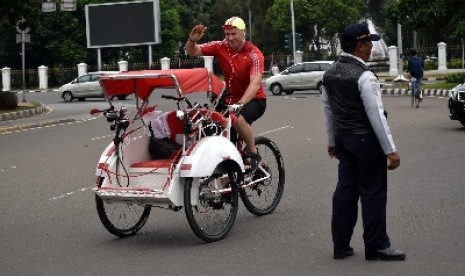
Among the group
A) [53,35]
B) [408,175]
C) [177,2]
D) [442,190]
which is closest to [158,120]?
[442,190]

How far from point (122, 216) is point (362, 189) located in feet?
8.63

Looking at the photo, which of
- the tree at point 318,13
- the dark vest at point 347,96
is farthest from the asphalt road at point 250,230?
the tree at point 318,13

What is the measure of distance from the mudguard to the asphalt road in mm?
641

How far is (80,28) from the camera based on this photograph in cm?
8412

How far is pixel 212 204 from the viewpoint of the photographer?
9219mm

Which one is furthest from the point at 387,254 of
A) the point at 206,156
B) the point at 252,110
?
the point at 252,110

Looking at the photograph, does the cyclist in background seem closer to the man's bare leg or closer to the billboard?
the man's bare leg

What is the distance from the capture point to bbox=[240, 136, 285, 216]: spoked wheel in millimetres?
10344

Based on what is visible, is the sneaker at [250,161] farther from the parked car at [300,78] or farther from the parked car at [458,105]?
the parked car at [300,78]

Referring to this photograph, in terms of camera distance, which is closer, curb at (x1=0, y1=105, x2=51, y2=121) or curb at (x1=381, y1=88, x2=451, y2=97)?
curb at (x1=0, y1=105, x2=51, y2=121)

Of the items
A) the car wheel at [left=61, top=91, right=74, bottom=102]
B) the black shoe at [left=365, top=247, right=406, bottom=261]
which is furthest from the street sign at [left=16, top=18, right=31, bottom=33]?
the black shoe at [left=365, top=247, right=406, bottom=261]

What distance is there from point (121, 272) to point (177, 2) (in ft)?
286

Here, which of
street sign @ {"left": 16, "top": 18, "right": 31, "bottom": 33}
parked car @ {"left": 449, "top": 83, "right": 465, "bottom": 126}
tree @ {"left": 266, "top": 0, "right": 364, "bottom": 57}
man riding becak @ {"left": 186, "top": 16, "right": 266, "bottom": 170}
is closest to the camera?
man riding becak @ {"left": 186, "top": 16, "right": 266, "bottom": 170}

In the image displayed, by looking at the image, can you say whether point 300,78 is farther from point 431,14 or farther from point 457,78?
point 431,14
